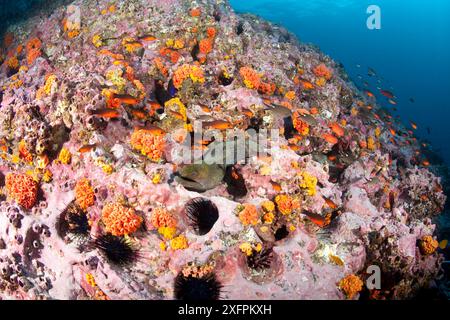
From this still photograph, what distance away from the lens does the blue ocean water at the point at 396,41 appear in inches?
2699

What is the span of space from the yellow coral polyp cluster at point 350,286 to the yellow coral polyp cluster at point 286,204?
1.48 m

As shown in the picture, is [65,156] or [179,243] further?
[65,156]

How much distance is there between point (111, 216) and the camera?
16.7ft

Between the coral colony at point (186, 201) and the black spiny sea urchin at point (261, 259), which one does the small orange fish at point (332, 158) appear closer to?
the coral colony at point (186, 201)

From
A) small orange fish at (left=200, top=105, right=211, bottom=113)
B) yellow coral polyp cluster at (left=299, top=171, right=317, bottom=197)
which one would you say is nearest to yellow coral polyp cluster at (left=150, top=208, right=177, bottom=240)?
yellow coral polyp cluster at (left=299, top=171, right=317, bottom=197)

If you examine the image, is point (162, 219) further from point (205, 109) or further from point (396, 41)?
point (396, 41)

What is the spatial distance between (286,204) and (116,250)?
10.5 feet

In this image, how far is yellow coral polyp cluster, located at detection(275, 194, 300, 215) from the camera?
5.71m

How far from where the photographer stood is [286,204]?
5715 mm

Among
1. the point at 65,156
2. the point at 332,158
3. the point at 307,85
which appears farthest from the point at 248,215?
the point at 307,85

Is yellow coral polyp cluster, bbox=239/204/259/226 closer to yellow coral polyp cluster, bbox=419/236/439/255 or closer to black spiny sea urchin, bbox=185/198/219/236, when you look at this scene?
black spiny sea urchin, bbox=185/198/219/236

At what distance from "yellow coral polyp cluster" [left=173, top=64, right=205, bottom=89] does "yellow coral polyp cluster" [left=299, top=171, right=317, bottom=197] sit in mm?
3952

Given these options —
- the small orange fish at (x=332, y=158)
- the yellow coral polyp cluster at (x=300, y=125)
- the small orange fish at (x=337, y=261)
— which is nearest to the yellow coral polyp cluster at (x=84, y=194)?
the small orange fish at (x=337, y=261)
